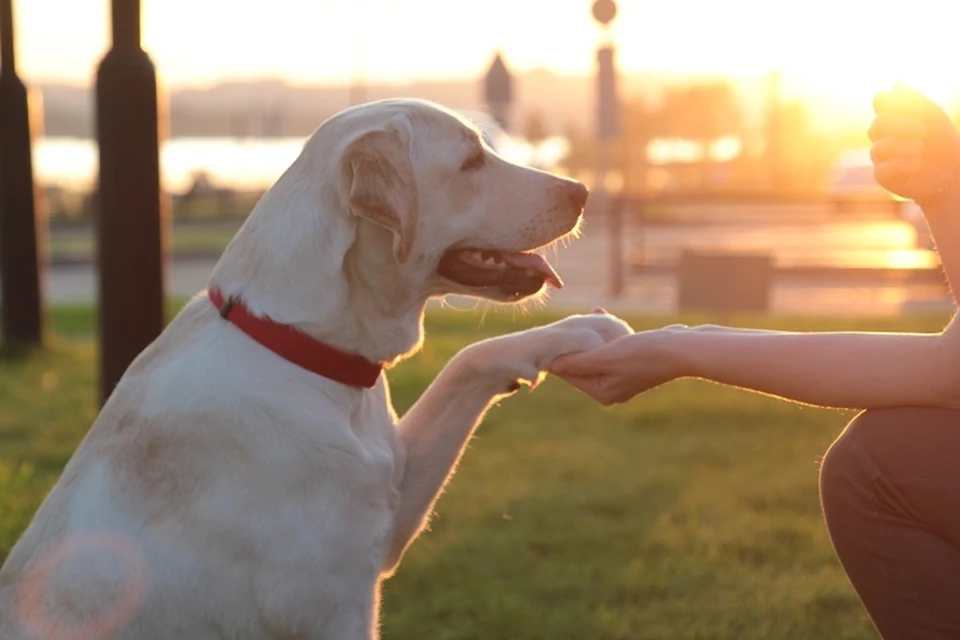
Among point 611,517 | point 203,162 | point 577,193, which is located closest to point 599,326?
point 577,193

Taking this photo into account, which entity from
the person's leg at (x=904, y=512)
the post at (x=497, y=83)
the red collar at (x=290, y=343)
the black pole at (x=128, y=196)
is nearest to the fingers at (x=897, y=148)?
the person's leg at (x=904, y=512)

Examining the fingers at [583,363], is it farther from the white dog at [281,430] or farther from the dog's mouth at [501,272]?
the white dog at [281,430]

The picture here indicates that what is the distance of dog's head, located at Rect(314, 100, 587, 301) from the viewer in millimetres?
3357

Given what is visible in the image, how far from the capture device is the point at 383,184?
10.8 ft

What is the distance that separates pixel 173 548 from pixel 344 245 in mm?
783

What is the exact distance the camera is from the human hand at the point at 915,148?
10.6ft

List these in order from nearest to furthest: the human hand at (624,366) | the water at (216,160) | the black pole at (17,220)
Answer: the human hand at (624,366) → the black pole at (17,220) → the water at (216,160)

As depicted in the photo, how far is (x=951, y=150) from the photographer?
3260mm

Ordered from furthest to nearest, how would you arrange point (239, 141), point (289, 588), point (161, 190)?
point (239, 141) → point (161, 190) → point (289, 588)

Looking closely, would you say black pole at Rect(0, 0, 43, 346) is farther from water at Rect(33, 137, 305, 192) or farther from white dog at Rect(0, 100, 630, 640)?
water at Rect(33, 137, 305, 192)

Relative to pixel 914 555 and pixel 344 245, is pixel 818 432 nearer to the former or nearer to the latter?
pixel 914 555

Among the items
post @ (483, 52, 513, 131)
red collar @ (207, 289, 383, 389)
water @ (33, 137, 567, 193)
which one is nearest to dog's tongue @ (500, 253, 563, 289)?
red collar @ (207, 289, 383, 389)

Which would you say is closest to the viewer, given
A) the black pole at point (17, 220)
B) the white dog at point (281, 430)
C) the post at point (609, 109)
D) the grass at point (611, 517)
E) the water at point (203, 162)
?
the white dog at point (281, 430)

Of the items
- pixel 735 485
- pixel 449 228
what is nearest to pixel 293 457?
pixel 449 228
